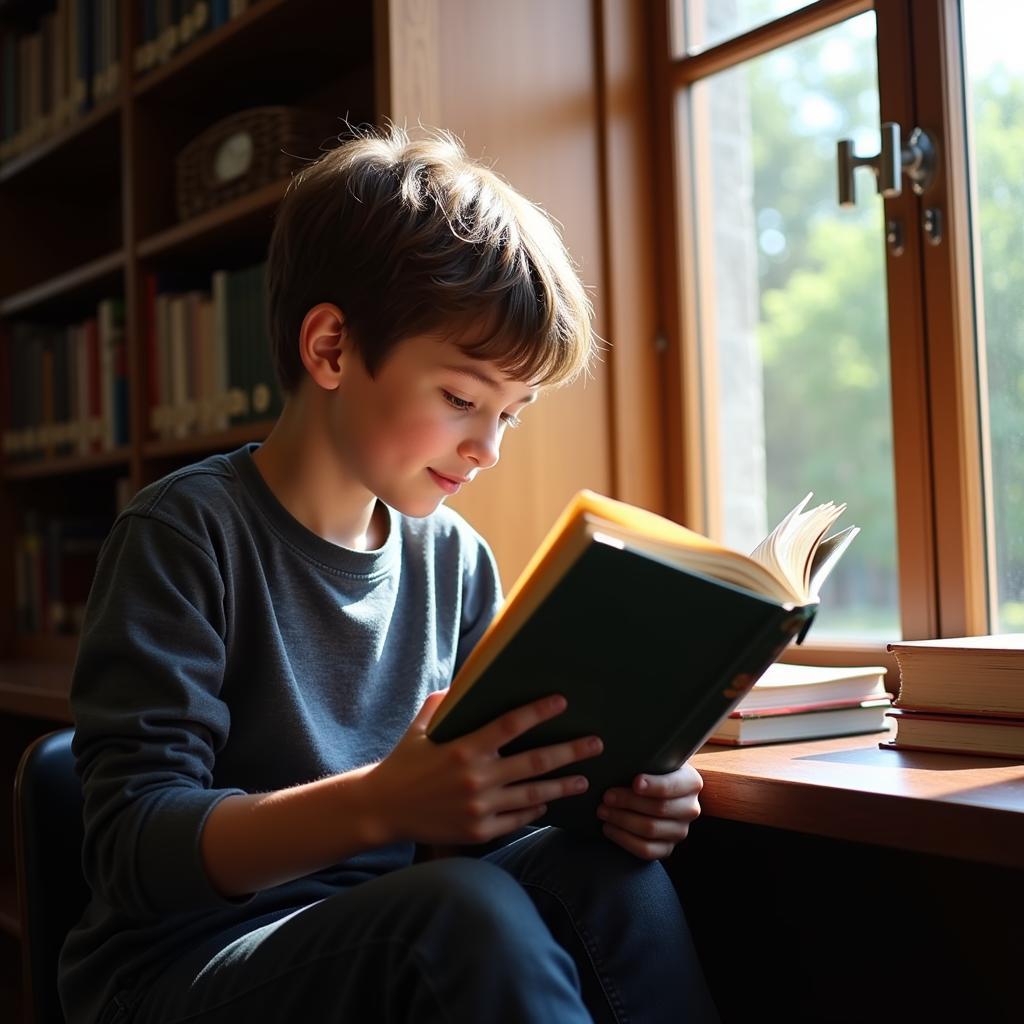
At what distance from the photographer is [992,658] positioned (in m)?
0.97

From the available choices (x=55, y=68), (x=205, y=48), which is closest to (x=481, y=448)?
(x=205, y=48)

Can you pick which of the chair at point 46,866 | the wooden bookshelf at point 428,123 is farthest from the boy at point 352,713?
the wooden bookshelf at point 428,123

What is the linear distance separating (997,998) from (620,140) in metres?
1.20

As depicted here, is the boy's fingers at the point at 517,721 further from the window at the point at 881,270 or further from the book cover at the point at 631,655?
the window at the point at 881,270

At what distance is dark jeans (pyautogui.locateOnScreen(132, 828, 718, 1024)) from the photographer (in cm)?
75

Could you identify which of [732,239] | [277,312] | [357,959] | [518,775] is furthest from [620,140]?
[357,959]

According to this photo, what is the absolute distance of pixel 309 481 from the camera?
112 cm

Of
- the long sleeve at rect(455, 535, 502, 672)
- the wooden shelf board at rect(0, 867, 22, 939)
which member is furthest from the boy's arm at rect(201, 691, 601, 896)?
the wooden shelf board at rect(0, 867, 22, 939)

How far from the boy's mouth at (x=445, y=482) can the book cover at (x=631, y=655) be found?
0.32 m

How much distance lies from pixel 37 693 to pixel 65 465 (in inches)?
24.2

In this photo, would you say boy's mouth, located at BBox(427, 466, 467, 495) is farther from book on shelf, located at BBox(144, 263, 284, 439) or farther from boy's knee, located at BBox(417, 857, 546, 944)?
book on shelf, located at BBox(144, 263, 284, 439)

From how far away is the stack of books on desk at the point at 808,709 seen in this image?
1102 millimetres

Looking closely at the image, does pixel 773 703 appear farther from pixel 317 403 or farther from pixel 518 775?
pixel 317 403

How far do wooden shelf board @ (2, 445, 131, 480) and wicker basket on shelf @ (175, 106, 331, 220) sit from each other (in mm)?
465
